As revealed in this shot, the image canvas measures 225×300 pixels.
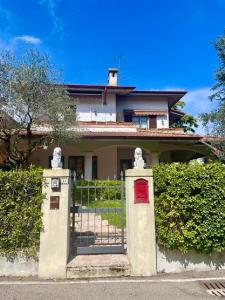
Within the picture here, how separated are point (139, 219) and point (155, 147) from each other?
1227 cm

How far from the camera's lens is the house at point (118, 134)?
17.4 m

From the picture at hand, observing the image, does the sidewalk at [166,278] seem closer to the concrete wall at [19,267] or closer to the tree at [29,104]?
the concrete wall at [19,267]

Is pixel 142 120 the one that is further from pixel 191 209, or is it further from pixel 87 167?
pixel 191 209

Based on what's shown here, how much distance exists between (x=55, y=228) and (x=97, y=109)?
17.2 m

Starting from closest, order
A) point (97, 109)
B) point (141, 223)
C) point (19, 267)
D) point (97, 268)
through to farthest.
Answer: point (97, 268) < point (19, 267) < point (141, 223) < point (97, 109)

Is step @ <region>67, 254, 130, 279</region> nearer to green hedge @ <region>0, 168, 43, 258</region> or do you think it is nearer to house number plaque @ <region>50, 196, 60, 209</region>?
green hedge @ <region>0, 168, 43, 258</region>

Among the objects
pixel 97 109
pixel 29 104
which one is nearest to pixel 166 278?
pixel 29 104

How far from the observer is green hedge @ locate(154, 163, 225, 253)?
599 cm

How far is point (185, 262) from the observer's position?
6152mm

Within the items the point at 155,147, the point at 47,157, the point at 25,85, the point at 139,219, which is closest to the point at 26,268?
the point at 139,219

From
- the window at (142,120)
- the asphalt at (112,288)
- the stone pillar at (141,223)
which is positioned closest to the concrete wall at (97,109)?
the window at (142,120)

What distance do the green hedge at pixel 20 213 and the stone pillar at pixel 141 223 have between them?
6.29 ft

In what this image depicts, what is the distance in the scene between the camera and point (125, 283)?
5.38 m

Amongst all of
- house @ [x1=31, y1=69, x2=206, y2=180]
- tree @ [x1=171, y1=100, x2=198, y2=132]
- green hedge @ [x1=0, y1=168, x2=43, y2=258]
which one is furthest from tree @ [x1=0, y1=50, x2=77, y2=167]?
tree @ [x1=171, y1=100, x2=198, y2=132]
